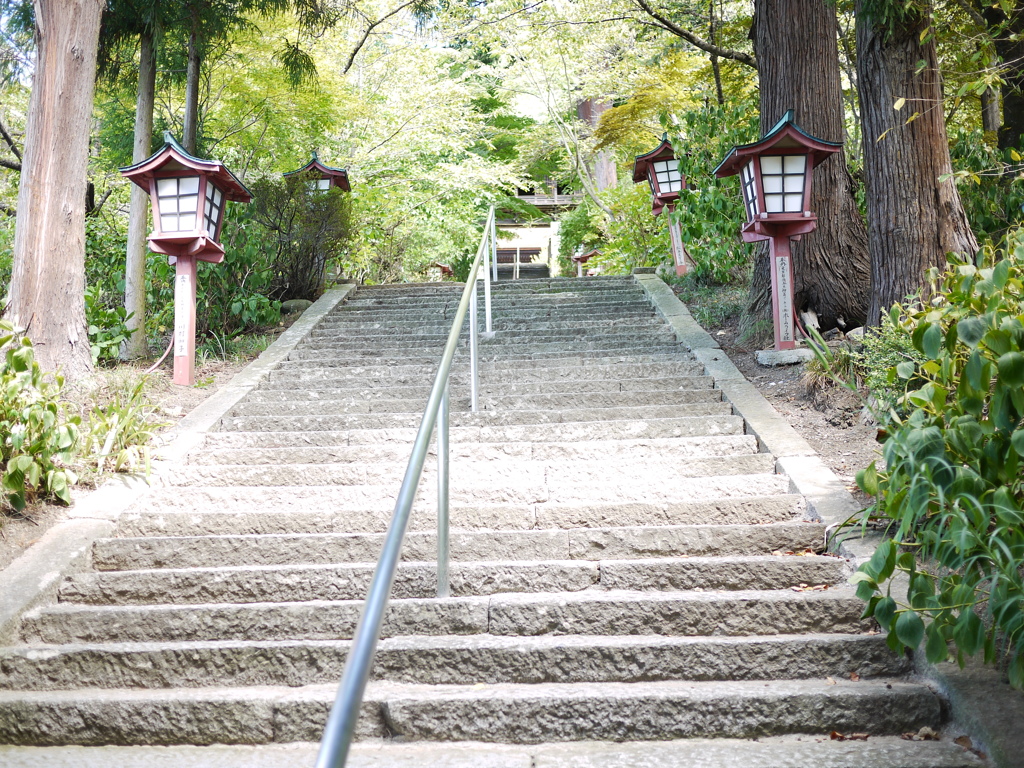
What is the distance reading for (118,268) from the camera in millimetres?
8195

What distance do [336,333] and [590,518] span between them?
4542mm

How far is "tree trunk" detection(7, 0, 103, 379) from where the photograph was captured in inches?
209

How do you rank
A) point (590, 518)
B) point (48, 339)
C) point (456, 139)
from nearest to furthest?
point (590, 518) → point (48, 339) → point (456, 139)

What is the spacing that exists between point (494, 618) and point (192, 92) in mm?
6822

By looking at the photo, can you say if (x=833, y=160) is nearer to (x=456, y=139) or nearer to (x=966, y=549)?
Result: (x=966, y=549)

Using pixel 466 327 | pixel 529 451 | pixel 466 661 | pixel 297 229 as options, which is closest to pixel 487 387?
pixel 529 451

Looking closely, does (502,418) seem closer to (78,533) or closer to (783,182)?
(78,533)

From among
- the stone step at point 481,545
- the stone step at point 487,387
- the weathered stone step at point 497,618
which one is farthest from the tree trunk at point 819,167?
the weathered stone step at point 497,618

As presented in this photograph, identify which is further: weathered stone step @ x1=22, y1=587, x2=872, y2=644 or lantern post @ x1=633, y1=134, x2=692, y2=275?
lantern post @ x1=633, y1=134, x2=692, y2=275

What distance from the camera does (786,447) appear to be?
4.19 meters

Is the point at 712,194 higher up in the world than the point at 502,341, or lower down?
higher up

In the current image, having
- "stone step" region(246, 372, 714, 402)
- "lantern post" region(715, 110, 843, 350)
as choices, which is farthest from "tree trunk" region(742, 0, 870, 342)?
→ "stone step" region(246, 372, 714, 402)

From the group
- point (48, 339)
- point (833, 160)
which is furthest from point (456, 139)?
point (48, 339)

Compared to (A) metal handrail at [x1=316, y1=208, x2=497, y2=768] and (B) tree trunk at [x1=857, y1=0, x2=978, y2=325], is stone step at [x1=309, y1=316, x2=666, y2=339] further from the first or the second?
(A) metal handrail at [x1=316, y1=208, x2=497, y2=768]
